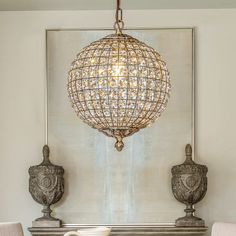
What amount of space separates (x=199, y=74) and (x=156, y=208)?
0.97m

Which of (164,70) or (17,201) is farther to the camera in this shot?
(17,201)

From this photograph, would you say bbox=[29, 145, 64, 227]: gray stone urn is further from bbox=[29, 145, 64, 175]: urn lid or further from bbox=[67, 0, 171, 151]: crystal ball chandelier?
bbox=[67, 0, 171, 151]: crystal ball chandelier

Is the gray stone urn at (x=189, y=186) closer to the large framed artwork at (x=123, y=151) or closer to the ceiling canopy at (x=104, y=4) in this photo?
the large framed artwork at (x=123, y=151)

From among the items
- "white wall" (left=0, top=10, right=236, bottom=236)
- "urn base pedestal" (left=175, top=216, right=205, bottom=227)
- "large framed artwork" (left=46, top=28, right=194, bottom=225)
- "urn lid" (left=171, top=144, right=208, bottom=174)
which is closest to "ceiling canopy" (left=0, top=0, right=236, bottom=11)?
"white wall" (left=0, top=10, right=236, bottom=236)

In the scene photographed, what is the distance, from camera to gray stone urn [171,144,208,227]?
362 centimetres

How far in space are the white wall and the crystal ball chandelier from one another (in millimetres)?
1623

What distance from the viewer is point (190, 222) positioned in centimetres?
367

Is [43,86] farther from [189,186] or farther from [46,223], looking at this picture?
[189,186]

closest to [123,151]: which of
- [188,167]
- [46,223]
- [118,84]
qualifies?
[188,167]

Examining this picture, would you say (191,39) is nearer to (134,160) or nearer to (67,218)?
(134,160)

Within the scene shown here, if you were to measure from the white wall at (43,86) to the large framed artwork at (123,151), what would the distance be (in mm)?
78

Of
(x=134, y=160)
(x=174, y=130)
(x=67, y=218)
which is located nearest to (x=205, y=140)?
(x=174, y=130)

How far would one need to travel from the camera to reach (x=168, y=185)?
3822 mm

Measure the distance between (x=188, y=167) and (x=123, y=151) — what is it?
474mm
